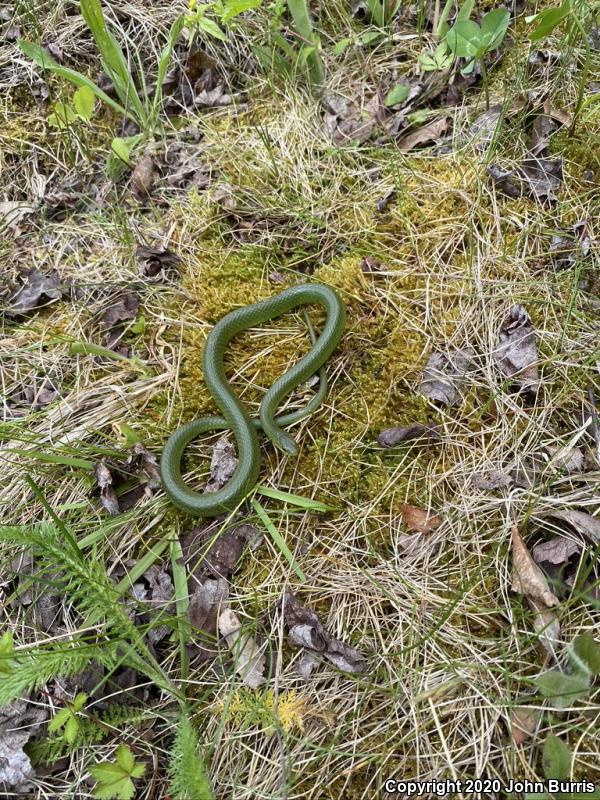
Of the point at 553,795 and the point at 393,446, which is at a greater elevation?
the point at 393,446

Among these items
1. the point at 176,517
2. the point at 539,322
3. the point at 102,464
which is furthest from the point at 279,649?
the point at 539,322

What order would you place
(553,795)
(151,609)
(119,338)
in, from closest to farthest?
(553,795)
(151,609)
(119,338)

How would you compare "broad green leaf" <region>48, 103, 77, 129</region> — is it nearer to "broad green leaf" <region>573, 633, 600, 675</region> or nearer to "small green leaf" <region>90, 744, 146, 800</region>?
"small green leaf" <region>90, 744, 146, 800</region>

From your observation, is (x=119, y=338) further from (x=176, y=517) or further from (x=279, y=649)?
(x=279, y=649)

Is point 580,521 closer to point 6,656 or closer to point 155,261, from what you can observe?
point 6,656

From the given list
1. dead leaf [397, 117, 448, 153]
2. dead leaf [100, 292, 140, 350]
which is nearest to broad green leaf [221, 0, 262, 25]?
dead leaf [397, 117, 448, 153]

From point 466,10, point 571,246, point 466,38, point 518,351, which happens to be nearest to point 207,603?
point 518,351
